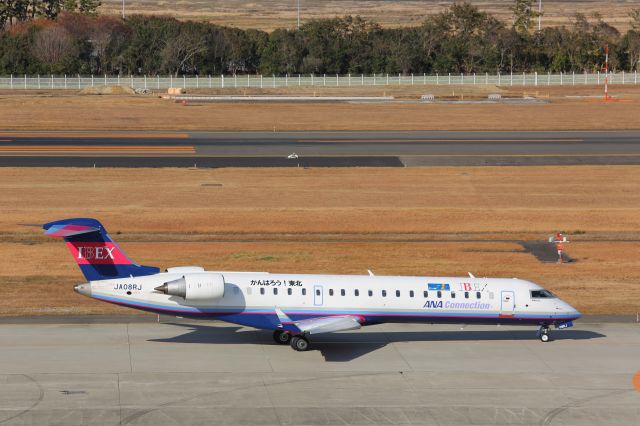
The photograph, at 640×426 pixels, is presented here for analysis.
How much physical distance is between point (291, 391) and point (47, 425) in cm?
754

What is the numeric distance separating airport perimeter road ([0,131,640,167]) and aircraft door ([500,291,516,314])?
40.5m

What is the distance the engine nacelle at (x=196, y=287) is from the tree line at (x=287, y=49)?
11646 centimetres

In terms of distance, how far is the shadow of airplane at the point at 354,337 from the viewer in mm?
36250

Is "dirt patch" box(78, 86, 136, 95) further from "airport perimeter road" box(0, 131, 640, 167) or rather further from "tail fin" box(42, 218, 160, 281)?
"tail fin" box(42, 218, 160, 281)

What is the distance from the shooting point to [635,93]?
132875mm

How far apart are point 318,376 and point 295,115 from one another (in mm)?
76365

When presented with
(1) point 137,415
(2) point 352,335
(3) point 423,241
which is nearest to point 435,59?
(3) point 423,241

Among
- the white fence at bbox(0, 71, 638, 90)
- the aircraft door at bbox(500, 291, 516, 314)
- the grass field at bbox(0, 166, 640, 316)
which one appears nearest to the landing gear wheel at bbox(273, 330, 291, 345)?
the aircraft door at bbox(500, 291, 516, 314)

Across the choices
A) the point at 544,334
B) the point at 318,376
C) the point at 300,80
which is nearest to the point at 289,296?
the point at 318,376

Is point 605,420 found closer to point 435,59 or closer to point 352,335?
point 352,335

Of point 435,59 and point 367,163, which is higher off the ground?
point 435,59

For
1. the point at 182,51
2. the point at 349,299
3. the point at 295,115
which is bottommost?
the point at 349,299

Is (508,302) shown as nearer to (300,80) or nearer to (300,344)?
(300,344)

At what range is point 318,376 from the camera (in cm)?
3250
